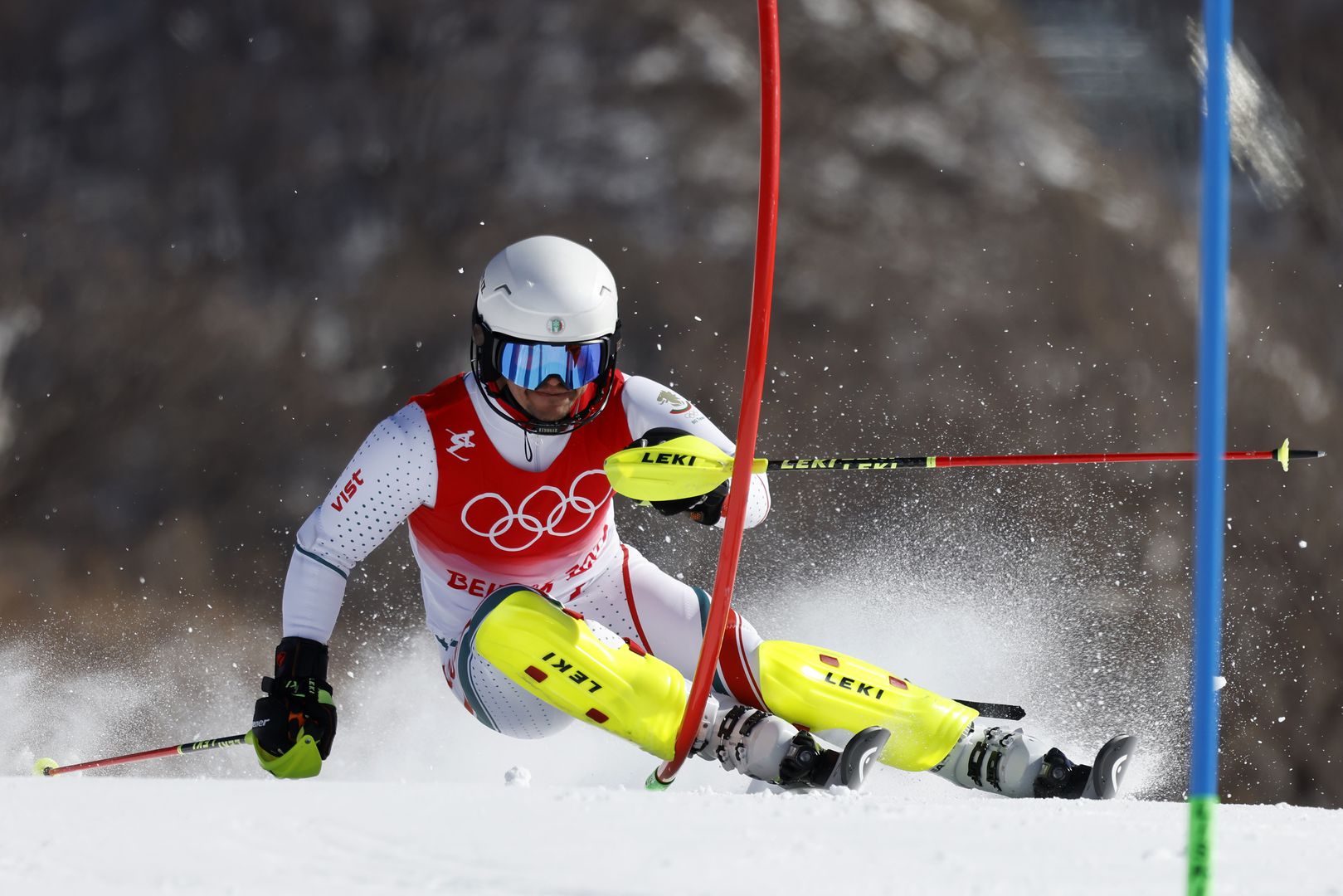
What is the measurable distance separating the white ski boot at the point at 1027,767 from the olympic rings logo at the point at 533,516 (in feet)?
2.87

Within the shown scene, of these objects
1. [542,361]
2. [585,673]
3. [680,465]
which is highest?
[542,361]

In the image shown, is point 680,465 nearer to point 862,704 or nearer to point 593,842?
point 862,704

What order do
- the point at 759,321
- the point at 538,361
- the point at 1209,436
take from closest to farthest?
the point at 1209,436 < the point at 759,321 < the point at 538,361

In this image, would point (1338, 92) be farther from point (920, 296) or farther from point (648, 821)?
point (648, 821)

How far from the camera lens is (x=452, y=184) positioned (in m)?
6.42

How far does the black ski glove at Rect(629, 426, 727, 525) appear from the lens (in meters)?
2.56

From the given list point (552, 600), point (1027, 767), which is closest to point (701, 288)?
point (552, 600)

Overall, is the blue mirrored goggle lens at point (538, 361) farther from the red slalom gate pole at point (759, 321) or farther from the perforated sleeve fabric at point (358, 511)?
the red slalom gate pole at point (759, 321)

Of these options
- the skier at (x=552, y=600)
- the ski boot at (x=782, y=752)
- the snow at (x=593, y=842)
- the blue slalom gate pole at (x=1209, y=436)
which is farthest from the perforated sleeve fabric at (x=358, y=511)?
the blue slalom gate pole at (x=1209, y=436)

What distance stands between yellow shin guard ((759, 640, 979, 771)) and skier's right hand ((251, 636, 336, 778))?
855 millimetres

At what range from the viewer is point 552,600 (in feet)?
8.65

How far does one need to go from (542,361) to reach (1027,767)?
1.17 m

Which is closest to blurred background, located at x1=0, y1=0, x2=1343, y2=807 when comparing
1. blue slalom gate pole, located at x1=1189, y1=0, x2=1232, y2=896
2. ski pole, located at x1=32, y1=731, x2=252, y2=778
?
ski pole, located at x1=32, y1=731, x2=252, y2=778

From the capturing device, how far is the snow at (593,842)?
60.5 inches
